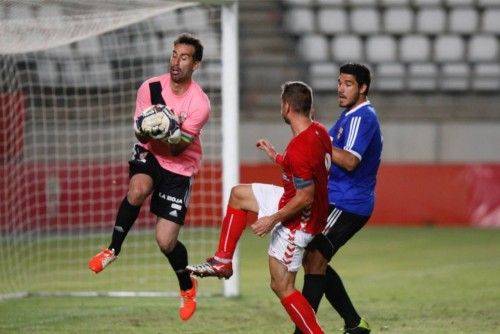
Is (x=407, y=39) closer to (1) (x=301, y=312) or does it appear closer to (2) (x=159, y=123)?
(2) (x=159, y=123)

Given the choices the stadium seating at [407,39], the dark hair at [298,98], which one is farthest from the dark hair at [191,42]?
the stadium seating at [407,39]

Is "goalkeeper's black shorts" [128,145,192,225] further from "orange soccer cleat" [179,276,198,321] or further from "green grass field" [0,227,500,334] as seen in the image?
"green grass field" [0,227,500,334]

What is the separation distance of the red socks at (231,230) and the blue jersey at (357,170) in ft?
2.23

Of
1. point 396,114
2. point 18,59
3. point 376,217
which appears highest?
point 18,59

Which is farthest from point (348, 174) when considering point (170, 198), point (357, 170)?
point (170, 198)

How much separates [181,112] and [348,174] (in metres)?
1.29

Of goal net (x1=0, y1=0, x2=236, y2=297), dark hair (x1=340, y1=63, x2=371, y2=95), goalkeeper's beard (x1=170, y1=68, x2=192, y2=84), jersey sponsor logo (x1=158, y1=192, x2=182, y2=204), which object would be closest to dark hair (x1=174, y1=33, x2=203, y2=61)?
goalkeeper's beard (x1=170, y1=68, x2=192, y2=84)

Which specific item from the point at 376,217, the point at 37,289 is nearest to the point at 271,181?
the point at 376,217

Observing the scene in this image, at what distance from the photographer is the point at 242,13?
21.6 meters

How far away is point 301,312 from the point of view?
7.38 metres

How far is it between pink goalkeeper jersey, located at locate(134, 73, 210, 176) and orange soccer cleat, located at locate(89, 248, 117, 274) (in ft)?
2.43

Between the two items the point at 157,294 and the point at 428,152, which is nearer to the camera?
the point at 157,294

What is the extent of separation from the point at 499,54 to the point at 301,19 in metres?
3.58

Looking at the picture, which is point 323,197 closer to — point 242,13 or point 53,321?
point 53,321
